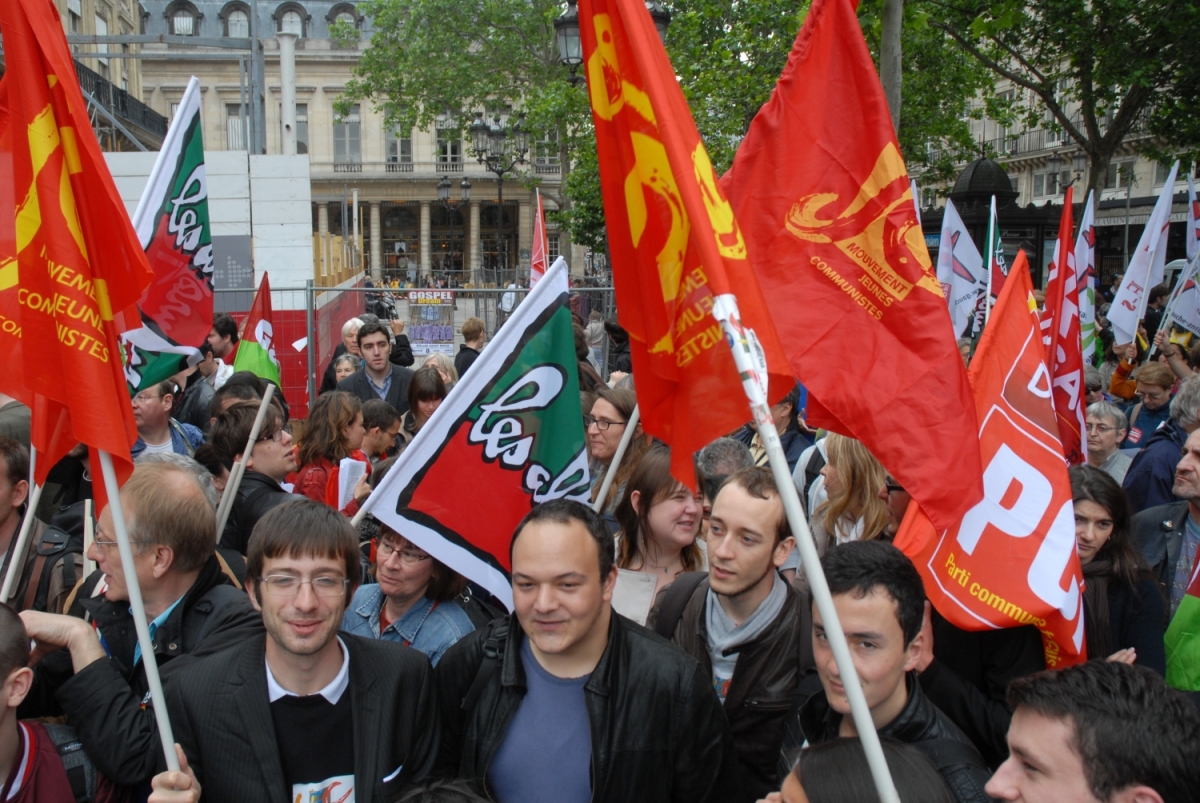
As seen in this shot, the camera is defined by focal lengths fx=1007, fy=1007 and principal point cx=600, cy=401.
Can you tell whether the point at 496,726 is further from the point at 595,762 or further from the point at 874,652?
the point at 874,652

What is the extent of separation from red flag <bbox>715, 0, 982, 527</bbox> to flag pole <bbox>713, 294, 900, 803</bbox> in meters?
0.77

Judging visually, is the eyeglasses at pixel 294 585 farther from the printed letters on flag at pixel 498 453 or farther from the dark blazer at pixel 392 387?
the dark blazer at pixel 392 387

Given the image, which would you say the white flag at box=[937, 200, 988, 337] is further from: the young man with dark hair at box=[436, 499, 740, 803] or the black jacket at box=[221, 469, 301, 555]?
the young man with dark hair at box=[436, 499, 740, 803]

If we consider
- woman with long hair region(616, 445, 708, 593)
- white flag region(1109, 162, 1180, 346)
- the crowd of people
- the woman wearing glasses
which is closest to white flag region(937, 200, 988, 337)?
white flag region(1109, 162, 1180, 346)

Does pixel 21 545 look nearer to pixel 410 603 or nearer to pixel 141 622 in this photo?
pixel 141 622

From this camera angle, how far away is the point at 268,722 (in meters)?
2.34

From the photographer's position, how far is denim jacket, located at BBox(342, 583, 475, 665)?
3115 mm

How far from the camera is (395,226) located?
6231 centimetres

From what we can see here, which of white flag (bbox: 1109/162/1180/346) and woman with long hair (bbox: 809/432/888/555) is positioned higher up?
white flag (bbox: 1109/162/1180/346)

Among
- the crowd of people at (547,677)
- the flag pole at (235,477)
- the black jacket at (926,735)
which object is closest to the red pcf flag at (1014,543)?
the crowd of people at (547,677)

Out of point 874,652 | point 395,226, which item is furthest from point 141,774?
point 395,226

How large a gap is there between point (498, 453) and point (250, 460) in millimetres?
1682

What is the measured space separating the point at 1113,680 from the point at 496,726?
1315 millimetres

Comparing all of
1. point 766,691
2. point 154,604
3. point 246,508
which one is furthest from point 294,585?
point 246,508
